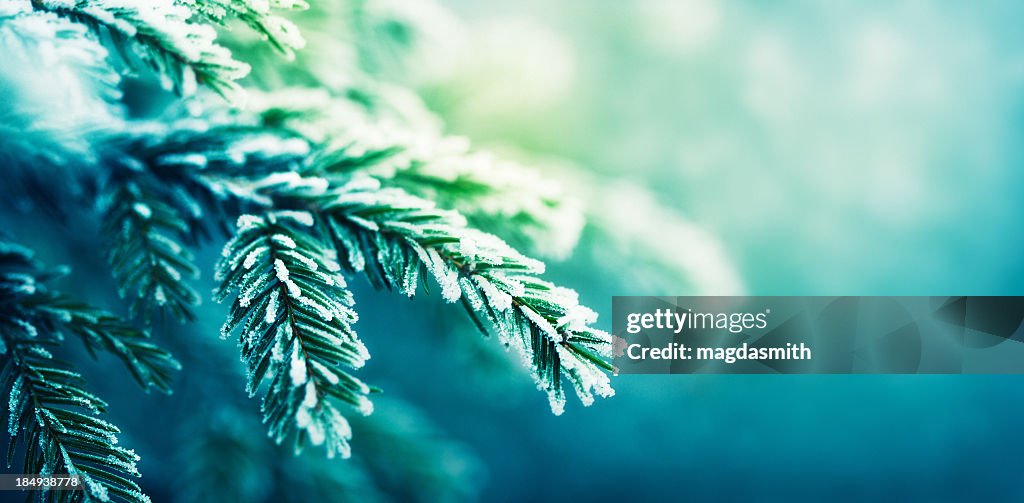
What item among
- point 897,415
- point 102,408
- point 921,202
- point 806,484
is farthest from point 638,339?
point 921,202

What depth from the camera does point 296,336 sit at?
452mm

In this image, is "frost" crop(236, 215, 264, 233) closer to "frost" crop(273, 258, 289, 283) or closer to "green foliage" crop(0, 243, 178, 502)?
"frost" crop(273, 258, 289, 283)

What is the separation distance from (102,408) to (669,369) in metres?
1.04

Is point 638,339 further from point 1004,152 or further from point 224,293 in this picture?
point 1004,152

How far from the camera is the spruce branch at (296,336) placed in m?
0.43

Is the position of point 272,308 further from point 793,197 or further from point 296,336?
point 793,197

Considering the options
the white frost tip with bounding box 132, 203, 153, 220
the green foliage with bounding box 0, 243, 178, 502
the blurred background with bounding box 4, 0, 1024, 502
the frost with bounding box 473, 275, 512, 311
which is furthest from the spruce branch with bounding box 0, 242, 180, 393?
the blurred background with bounding box 4, 0, 1024, 502

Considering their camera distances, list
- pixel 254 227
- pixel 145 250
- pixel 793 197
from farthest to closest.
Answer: pixel 793 197
pixel 145 250
pixel 254 227

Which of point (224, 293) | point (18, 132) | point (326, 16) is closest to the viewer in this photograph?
point (224, 293)

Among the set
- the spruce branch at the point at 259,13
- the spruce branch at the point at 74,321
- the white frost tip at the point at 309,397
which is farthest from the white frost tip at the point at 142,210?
the white frost tip at the point at 309,397

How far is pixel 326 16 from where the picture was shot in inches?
43.5

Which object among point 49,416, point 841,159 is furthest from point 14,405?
point 841,159

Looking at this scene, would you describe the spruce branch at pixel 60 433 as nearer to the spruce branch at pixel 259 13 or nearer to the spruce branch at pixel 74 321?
the spruce branch at pixel 74 321

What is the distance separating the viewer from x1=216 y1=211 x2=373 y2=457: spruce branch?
1.41 ft
